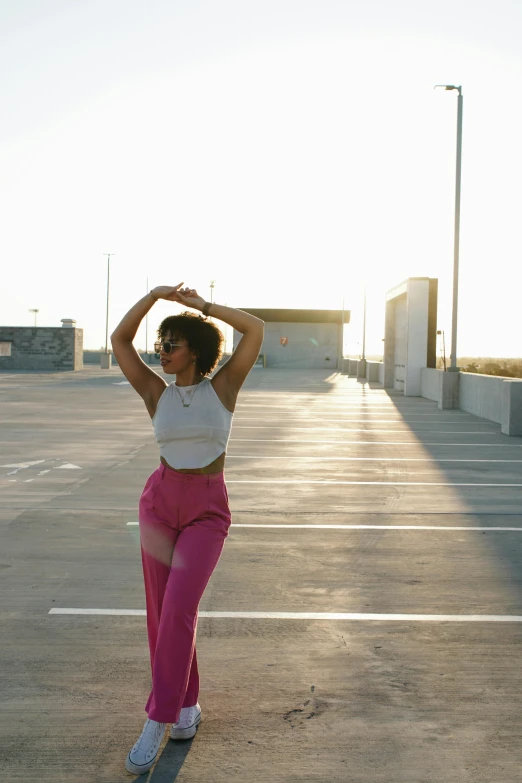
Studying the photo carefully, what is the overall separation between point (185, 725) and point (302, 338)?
72.3m

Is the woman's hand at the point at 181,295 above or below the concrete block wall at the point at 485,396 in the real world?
above

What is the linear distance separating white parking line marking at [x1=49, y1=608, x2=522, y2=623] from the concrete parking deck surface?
0.02 metres

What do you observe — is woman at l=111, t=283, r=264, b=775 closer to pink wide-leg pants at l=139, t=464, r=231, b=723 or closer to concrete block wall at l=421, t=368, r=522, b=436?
pink wide-leg pants at l=139, t=464, r=231, b=723

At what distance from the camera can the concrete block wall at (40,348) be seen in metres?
60.9

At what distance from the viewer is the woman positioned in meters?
3.82

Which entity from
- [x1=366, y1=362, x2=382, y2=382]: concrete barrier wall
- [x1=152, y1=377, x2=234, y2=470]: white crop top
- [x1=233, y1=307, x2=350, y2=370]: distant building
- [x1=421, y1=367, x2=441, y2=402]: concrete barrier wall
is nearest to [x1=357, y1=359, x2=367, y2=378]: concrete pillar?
[x1=366, y1=362, x2=382, y2=382]: concrete barrier wall

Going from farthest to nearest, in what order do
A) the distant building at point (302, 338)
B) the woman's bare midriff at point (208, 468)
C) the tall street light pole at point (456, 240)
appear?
the distant building at point (302, 338) → the tall street light pole at point (456, 240) → the woman's bare midriff at point (208, 468)

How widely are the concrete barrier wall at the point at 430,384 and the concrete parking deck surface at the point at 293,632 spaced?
19241mm

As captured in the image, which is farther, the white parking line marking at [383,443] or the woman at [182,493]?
the white parking line marking at [383,443]

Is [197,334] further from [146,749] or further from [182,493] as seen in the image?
[146,749]

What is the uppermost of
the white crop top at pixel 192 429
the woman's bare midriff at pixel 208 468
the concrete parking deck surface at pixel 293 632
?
the white crop top at pixel 192 429

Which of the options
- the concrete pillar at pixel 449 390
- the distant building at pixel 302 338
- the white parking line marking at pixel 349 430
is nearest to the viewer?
the white parking line marking at pixel 349 430

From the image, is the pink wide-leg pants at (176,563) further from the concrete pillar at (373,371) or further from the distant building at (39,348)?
the distant building at (39,348)

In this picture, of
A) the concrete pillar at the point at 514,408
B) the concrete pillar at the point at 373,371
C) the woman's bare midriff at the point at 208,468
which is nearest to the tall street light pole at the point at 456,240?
the concrete pillar at the point at 514,408
